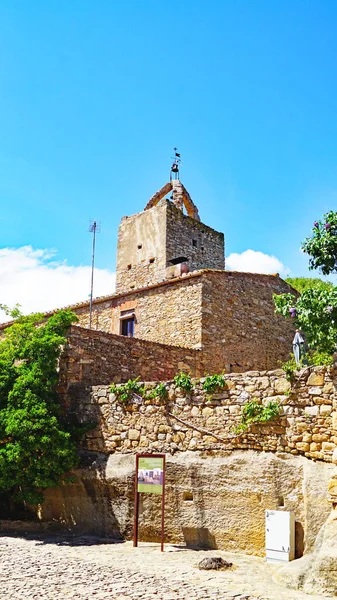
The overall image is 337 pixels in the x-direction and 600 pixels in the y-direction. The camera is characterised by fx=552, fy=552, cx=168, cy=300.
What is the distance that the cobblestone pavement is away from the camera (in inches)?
255

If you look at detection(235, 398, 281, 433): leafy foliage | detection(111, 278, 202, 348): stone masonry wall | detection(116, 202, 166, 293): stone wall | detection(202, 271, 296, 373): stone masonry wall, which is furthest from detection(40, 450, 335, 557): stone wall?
detection(116, 202, 166, 293): stone wall

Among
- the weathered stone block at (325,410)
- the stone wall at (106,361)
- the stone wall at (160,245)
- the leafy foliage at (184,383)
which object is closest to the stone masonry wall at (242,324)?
the stone wall at (106,361)

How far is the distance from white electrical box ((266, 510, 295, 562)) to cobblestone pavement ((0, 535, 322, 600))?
0.25 metres

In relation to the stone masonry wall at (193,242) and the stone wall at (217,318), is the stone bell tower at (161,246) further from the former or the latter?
the stone wall at (217,318)

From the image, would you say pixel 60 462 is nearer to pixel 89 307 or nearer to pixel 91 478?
pixel 91 478

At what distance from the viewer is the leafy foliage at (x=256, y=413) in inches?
347

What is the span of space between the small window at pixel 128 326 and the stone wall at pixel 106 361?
374 centimetres

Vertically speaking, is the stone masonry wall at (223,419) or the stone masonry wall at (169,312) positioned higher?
the stone masonry wall at (169,312)

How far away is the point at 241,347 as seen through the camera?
1725 cm

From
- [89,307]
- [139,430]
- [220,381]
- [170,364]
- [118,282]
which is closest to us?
[220,381]

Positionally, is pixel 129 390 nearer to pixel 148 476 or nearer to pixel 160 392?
pixel 160 392

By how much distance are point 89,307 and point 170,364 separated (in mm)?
6376

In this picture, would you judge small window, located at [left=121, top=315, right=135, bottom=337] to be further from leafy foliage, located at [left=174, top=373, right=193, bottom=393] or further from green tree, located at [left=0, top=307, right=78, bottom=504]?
leafy foliage, located at [left=174, top=373, right=193, bottom=393]

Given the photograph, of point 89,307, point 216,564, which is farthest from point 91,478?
point 89,307
